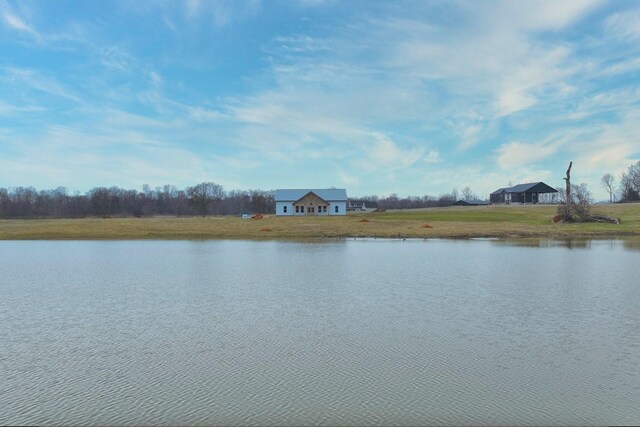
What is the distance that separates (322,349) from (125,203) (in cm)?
14952

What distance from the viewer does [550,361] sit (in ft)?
28.9

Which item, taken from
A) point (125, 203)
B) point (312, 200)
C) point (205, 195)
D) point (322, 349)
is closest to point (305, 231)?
point (312, 200)

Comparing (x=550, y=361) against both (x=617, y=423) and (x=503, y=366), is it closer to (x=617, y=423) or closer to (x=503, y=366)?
(x=503, y=366)

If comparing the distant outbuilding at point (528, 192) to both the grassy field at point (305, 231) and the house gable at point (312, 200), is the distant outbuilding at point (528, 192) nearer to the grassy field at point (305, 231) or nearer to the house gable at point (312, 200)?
the house gable at point (312, 200)

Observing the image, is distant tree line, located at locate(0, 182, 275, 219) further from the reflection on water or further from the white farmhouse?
the reflection on water

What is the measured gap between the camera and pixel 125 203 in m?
148

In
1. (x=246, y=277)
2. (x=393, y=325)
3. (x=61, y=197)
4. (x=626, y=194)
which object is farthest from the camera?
(x=61, y=197)

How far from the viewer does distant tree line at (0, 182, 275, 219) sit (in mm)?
123125

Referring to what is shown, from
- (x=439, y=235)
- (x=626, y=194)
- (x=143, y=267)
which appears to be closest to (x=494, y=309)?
(x=143, y=267)

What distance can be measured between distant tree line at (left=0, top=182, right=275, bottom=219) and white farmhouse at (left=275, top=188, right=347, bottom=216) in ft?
90.2

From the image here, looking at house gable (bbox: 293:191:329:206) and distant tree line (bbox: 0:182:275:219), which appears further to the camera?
distant tree line (bbox: 0:182:275:219)

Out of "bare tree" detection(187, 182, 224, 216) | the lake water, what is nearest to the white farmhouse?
"bare tree" detection(187, 182, 224, 216)

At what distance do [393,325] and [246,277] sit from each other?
9180mm

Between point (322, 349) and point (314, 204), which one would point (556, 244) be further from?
point (314, 204)
